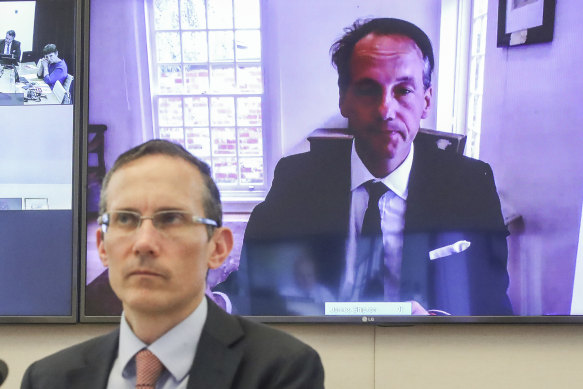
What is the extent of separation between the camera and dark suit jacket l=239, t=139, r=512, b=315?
245cm

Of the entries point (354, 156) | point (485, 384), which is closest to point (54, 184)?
point (354, 156)

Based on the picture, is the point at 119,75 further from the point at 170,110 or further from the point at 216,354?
the point at 216,354

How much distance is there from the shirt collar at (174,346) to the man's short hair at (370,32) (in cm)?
141

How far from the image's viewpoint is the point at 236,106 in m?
2.49

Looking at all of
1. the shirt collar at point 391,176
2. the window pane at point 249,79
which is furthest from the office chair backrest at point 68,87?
the shirt collar at point 391,176

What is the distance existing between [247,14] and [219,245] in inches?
54.1

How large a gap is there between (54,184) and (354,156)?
1.21 metres

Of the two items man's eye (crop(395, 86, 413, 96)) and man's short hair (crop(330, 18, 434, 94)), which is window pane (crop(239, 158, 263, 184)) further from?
man's eye (crop(395, 86, 413, 96))

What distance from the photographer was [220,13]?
97.3 inches

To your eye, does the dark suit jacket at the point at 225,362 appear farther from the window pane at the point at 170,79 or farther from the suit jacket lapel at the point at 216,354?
the window pane at the point at 170,79

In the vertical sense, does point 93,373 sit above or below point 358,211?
below

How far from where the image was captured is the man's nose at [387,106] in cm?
243

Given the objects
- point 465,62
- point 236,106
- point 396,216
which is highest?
point 465,62

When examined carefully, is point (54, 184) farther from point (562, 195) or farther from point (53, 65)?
point (562, 195)
